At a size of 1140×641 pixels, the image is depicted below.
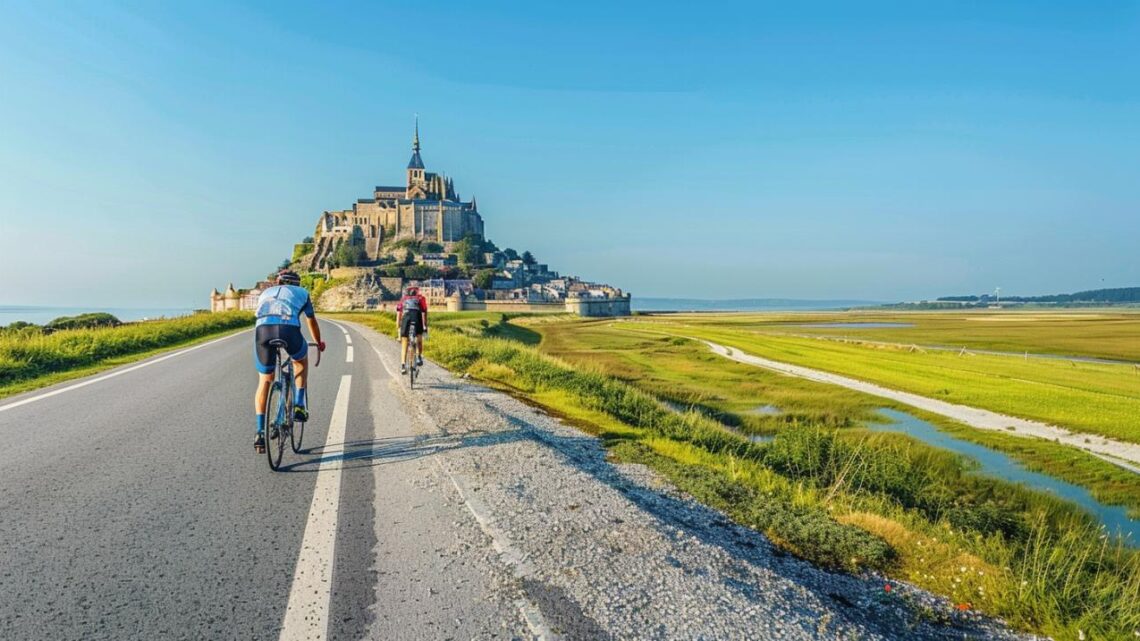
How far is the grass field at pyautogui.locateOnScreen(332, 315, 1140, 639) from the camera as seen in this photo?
4414 millimetres

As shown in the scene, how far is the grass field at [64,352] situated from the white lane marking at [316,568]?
35.7 ft

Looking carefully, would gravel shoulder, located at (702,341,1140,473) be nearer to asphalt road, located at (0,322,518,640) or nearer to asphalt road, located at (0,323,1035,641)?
asphalt road, located at (0,323,1035,641)

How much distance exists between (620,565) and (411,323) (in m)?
10.4

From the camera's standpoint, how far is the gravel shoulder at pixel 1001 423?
13914 millimetres

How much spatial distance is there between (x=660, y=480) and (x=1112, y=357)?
43.3m

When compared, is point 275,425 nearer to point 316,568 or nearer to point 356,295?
point 316,568

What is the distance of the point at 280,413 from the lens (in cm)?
708

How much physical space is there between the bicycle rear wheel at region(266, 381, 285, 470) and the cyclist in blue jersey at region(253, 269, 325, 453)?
0.21ft

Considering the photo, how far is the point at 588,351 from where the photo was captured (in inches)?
1582

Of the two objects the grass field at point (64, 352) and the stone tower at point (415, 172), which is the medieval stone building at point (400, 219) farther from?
the grass field at point (64, 352)

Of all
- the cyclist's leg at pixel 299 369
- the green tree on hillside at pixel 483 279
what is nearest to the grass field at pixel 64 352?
the cyclist's leg at pixel 299 369

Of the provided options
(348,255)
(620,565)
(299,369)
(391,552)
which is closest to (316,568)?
(391,552)

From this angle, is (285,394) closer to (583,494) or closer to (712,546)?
(583,494)

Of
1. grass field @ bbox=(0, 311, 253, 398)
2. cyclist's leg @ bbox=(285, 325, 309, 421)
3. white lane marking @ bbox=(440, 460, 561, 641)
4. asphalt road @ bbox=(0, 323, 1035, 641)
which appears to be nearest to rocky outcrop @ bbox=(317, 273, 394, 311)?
grass field @ bbox=(0, 311, 253, 398)
